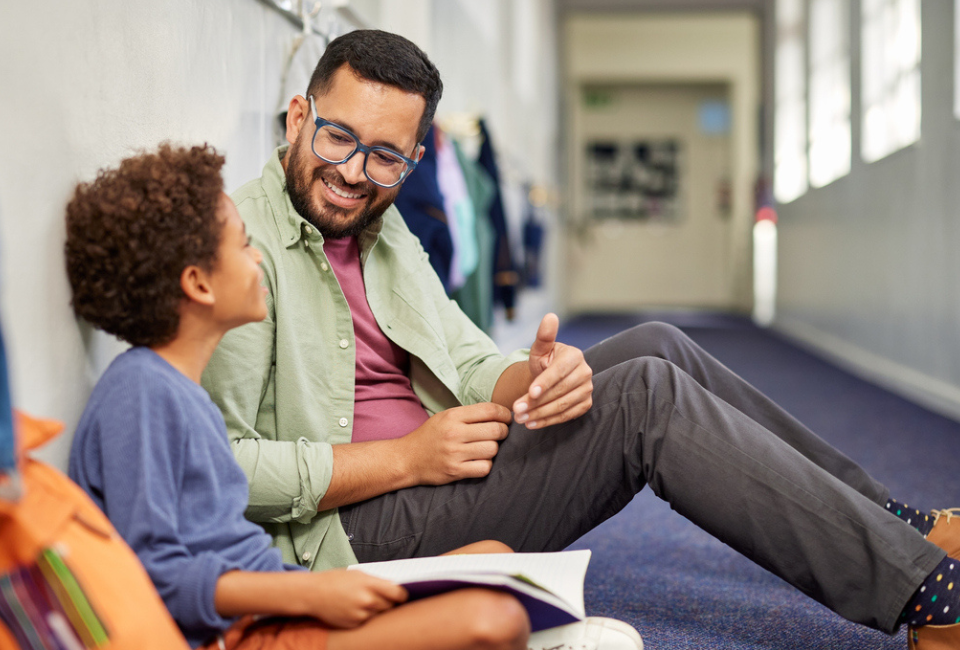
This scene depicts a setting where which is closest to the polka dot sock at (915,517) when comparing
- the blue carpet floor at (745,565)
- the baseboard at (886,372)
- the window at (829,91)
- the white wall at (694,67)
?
the blue carpet floor at (745,565)

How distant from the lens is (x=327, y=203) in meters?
1.20

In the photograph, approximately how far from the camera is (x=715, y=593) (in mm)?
1467

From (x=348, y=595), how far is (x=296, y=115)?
2.43ft

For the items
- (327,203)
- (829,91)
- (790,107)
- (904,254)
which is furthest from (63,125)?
(790,107)

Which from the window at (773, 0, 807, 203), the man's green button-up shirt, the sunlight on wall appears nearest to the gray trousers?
the man's green button-up shirt

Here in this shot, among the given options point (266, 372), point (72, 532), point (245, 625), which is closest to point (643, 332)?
point (266, 372)

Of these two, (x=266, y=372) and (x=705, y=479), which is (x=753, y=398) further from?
(x=266, y=372)

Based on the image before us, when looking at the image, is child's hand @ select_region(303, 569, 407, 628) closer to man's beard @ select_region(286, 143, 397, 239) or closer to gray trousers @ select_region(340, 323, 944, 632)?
gray trousers @ select_region(340, 323, 944, 632)

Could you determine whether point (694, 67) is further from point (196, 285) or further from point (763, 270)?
point (196, 285)

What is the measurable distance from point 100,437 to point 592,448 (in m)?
0.57

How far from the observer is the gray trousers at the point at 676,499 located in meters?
0.99

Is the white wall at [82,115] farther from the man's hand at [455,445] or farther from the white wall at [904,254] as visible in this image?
the white wall at [904,254]

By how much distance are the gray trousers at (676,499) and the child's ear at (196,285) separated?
0.38 m

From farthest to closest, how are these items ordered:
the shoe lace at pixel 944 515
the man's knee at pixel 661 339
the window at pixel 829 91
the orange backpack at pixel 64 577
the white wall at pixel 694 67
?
the white wall at pixel 694 67 → the window at pixel 829 91 → the man's knee at pixel 661 339 → the shoe lace at pixel 944 515 → the orange backpack at pixel 64 577
